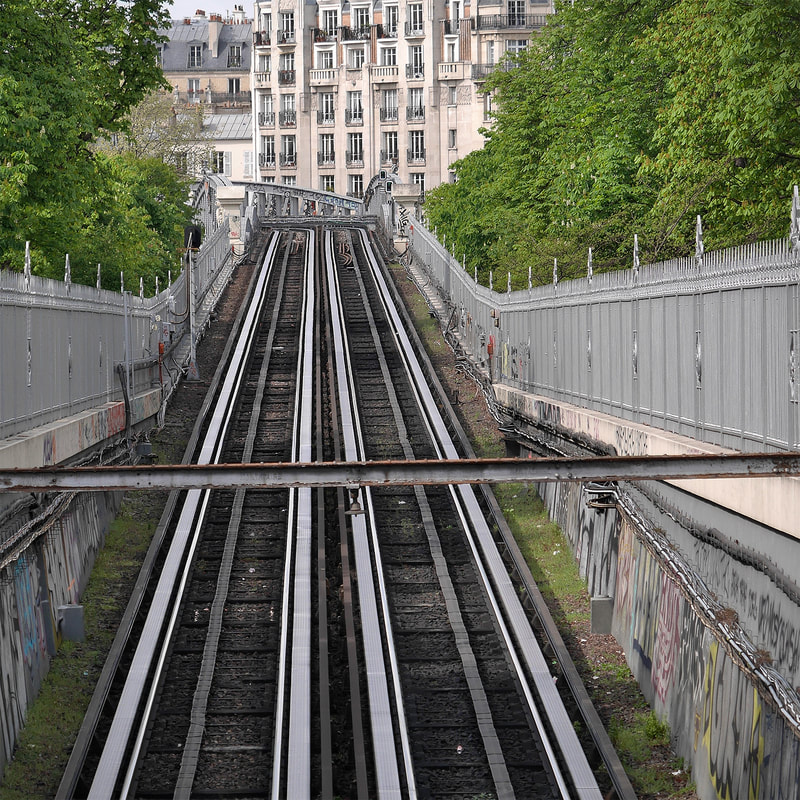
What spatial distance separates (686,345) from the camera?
47.2ft

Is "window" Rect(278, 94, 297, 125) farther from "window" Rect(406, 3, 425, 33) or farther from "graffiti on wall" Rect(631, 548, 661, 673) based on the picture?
"graffiti on wall" Rect(631, 548, 661, 673)

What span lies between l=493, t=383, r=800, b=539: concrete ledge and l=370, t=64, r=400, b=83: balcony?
4171 inches

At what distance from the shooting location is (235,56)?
15375 cm

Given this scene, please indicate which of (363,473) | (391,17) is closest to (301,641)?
(363,473)

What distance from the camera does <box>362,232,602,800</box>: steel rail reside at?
12539 mm

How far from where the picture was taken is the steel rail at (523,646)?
494 inches

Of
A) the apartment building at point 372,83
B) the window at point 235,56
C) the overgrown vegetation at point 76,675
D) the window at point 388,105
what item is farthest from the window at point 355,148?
the overgrown vegetation at point 76,675

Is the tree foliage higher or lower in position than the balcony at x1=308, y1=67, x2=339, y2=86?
lower

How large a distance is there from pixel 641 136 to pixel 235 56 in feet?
414

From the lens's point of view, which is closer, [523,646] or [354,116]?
[523,646]

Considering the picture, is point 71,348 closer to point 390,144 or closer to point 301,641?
point 301,641

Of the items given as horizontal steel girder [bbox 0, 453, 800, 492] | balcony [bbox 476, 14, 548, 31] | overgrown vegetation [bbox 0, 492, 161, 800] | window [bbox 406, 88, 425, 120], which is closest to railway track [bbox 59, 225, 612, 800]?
overgrown vegetation [bbox 0, 492, 161, 800]

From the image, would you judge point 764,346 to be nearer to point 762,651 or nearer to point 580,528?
A: point 762,651

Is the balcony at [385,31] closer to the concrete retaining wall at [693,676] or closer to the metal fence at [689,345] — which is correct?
the metal fence at [689,345]
